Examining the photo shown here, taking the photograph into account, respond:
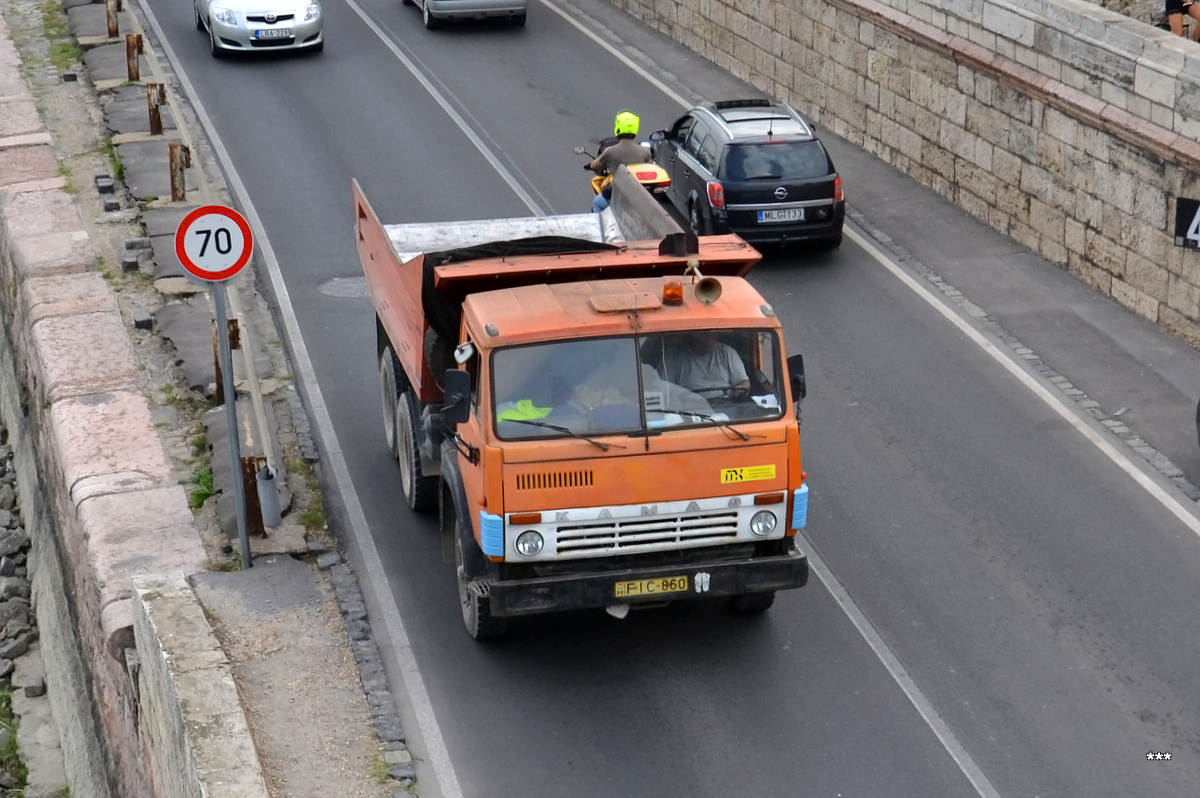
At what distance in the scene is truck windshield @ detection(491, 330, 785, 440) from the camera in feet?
33.1

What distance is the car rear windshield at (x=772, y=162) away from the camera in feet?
61.6

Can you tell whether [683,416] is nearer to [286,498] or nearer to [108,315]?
[286,498]

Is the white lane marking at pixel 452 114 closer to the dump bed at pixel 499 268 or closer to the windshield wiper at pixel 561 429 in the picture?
the dump bed at pixel 499 268

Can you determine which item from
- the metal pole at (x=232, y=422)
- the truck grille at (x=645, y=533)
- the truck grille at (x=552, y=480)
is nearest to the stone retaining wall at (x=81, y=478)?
the metal pole at (x=232, y=422)

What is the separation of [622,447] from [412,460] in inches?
120

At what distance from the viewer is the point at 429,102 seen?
2550 cm

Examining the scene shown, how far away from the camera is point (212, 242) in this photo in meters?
11.3

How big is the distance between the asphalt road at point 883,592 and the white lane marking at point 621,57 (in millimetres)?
5642

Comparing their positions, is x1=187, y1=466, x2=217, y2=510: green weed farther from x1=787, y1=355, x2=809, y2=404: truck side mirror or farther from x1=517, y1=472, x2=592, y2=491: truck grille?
x1=787, y1=355, x2=809, y2=404: truck side mirror

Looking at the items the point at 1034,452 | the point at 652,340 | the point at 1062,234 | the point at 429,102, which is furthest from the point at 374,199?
the point at 652,340

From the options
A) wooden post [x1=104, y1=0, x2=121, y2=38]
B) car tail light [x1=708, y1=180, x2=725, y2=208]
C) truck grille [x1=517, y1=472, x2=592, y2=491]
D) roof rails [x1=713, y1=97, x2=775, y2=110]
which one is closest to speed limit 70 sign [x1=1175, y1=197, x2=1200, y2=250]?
car tail light [x1=708, y1=180, x2=725, y2=208]

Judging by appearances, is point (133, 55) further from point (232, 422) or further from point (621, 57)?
point (232, 422)

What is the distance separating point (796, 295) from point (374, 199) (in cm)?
599

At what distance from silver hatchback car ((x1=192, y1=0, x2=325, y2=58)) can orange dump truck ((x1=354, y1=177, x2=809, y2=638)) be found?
17.8 meters
